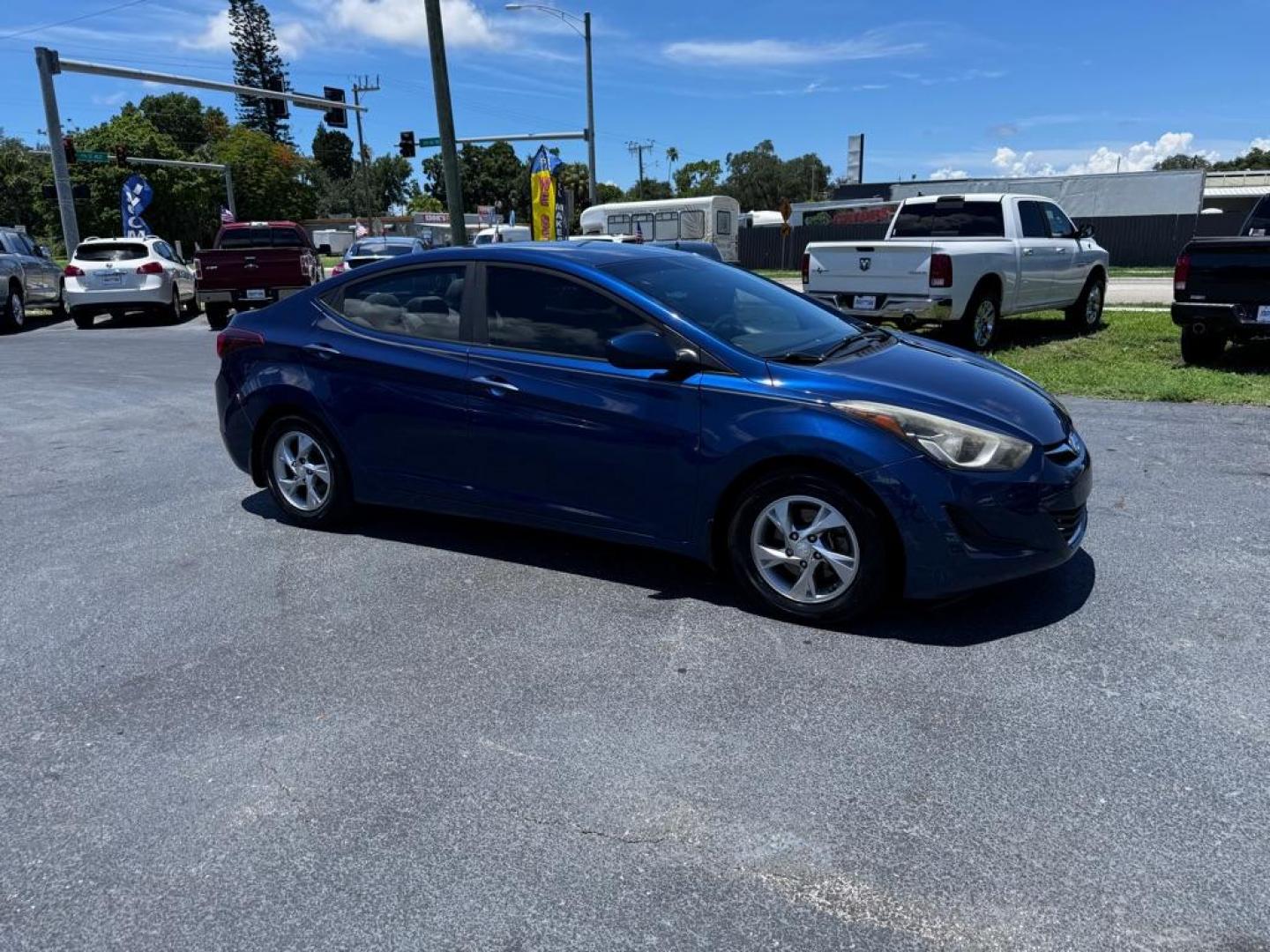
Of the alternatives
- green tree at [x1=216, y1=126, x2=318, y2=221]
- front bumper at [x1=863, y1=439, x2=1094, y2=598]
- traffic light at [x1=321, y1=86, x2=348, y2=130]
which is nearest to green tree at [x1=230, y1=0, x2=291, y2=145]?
green tree at [x1=216, y1=126, x2=318, y2=221]

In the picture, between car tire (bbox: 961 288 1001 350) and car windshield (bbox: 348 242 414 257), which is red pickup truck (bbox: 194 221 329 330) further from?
car tire (bbox: 961 288 1001 350)

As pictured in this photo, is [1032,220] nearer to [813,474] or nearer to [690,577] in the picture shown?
[690,577]

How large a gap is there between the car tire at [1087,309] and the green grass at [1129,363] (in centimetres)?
20

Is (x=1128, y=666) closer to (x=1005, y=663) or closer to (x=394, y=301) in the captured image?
(x=1005, y=663)

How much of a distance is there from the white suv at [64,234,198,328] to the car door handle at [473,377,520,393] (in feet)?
54.5

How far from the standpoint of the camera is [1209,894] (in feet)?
8.14

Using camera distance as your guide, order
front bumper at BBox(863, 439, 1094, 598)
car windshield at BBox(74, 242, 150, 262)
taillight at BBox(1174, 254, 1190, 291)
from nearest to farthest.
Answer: front bumper at BBox(863, 439, 1094, 598), taillight at BBox(1174, 254, 1190, 291), car windshield at BBox(74, 242, 150, 262)

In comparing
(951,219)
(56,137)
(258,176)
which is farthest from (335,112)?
(258,176)

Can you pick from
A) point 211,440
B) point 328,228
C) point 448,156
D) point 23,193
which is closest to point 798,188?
point 328,228

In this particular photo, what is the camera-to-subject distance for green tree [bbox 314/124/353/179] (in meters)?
123

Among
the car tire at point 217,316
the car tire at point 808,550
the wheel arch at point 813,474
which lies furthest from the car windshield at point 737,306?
the car tire at point 217,316

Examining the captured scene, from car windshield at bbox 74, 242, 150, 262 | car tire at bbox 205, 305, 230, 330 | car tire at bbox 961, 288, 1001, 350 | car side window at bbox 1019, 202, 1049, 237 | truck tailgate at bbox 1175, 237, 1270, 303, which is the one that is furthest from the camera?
car windshield at bbox 74, 242, 150, 262

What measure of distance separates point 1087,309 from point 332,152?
124 meters

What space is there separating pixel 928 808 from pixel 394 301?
12.2 ft
